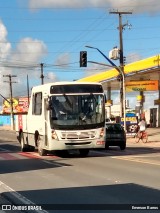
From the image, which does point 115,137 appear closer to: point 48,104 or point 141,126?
point 141,126

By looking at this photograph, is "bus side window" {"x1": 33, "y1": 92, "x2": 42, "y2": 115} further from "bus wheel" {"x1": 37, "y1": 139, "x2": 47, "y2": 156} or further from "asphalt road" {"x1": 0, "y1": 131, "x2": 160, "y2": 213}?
"asphalt road" {"x1": 0, "y1": 131, "x2": 160, "y2": 213}

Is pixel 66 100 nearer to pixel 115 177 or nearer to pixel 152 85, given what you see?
pixel 115 177

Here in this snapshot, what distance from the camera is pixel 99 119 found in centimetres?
2081

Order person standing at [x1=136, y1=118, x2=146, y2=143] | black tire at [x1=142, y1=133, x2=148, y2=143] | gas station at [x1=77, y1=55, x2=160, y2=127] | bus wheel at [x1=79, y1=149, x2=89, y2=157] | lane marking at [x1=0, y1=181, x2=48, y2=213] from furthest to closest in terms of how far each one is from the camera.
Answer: gas station at [x1=77, y1=55, x2=160, y2=127] → black tire at [x1=142, y1=133, x2=148, y2=143] → person standing at [x1=136, y1=118, x2=146, y2=143] → bus wheel at [x1=79, y1=149, x2=89, y2=157] → lane marking at [x1=0, y1=181, x2=48, y2=213]

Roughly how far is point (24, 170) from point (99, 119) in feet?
18.5

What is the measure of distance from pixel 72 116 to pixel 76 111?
0.91 ft

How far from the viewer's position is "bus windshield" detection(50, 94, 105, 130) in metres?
20.4

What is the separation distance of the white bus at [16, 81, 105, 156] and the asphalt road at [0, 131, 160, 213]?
2445 mm

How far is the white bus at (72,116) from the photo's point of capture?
2041 centimetres

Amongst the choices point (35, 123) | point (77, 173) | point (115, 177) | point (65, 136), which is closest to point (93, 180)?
point (115, 177)

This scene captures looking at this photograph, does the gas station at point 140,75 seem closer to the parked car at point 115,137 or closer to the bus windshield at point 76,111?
the parked car at point 115,137

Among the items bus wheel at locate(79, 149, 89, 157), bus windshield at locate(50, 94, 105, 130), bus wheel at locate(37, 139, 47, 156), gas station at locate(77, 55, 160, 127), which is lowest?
bus wheel at locate(79, 149, 89, 157)

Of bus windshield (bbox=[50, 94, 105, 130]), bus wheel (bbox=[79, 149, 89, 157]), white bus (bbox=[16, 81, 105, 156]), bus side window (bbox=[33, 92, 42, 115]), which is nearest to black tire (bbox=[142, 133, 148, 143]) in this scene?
bus wheel (bbox=[79, 149, 89, 157])

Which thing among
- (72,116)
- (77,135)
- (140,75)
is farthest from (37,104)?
(140,75)
